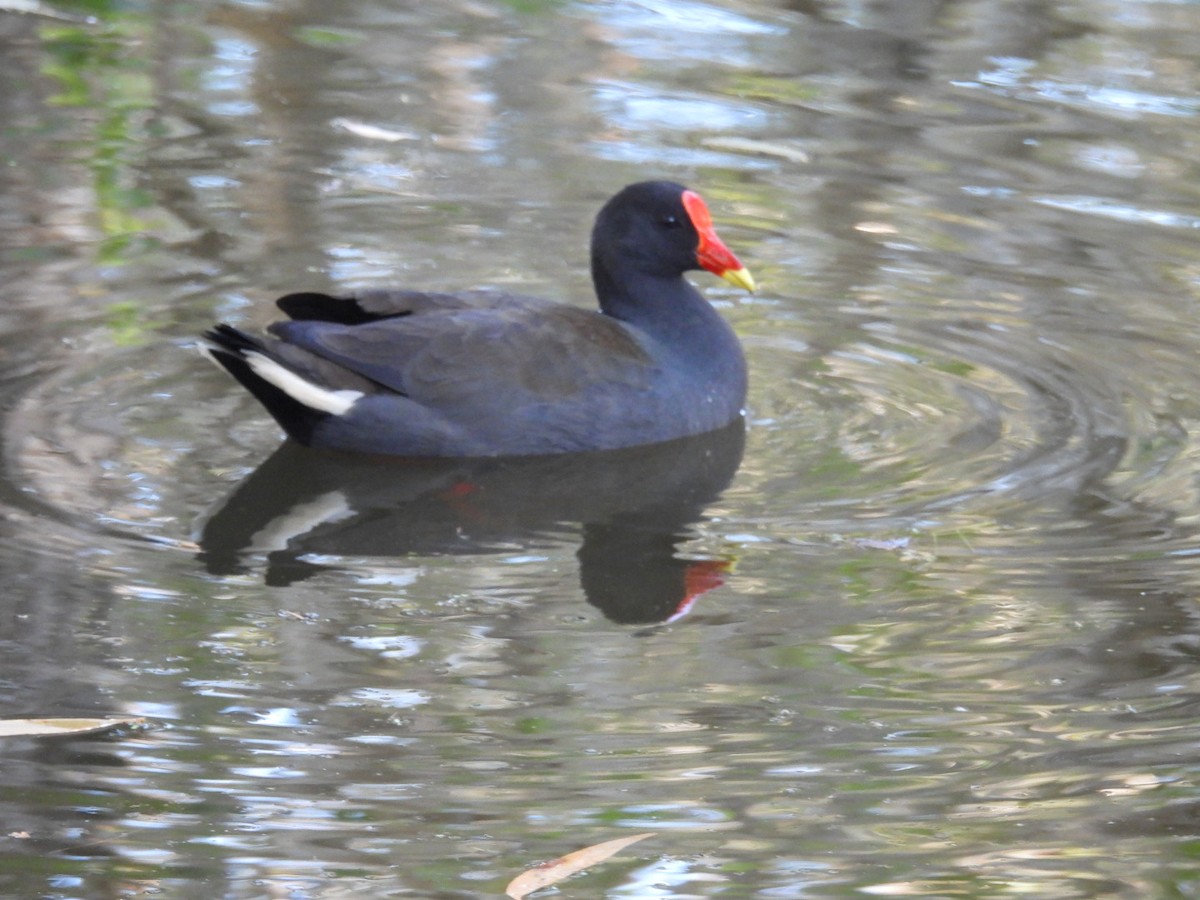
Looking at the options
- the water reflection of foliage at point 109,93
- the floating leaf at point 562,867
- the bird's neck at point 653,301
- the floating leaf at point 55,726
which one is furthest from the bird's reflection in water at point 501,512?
the water reflection of foliage at point 109,93

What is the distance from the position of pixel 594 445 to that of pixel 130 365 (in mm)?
1568

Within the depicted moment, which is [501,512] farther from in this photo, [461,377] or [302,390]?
[302,390]

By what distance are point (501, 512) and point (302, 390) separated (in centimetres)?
73

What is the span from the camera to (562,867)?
12.6 ft

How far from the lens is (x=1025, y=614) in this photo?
4.99 meters

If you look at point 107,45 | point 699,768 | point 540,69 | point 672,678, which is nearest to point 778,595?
point 672,678

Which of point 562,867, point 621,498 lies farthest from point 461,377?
point 562,867

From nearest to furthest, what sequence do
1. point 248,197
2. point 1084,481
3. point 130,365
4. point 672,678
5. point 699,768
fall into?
point 699,768 < point 672,678 < point 1084,481 < point 130,365 < point 248,197

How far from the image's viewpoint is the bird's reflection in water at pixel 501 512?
528cm

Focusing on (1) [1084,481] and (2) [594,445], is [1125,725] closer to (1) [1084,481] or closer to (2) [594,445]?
(1) [1084,481]

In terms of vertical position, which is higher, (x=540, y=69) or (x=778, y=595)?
(x=540, y=69)

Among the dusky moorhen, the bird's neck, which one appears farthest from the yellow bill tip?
the dusky moorhen

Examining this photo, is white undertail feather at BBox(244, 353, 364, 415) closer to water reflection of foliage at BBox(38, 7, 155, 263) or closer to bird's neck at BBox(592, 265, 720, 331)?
bird's neck at BBox(592, 265, 720, 331)

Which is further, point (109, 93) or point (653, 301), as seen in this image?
point (109, 93)
